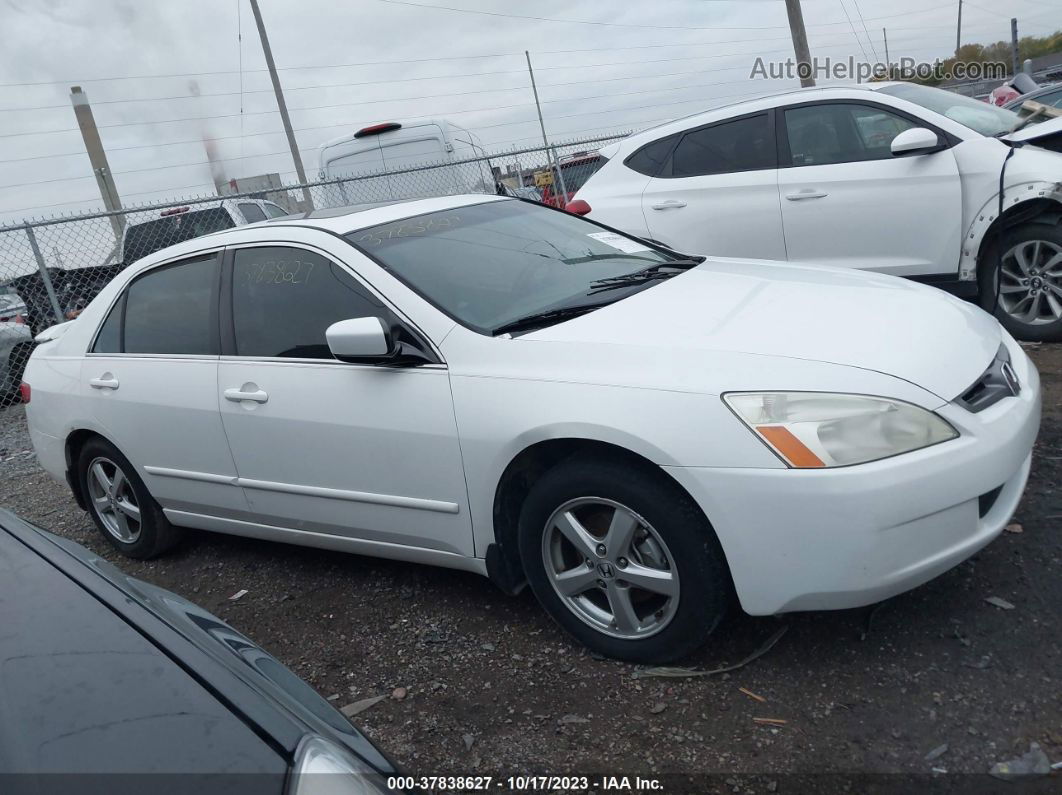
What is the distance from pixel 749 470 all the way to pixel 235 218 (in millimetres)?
10413

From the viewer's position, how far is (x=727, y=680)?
2.83 meters

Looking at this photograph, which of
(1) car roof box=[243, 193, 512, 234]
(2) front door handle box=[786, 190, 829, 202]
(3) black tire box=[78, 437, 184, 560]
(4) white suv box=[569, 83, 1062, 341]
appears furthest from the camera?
(2) front door handle box=[786, 190, 829, 202]

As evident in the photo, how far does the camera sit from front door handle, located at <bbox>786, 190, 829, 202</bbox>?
5.93 meters

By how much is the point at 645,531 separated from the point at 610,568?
0.58ft

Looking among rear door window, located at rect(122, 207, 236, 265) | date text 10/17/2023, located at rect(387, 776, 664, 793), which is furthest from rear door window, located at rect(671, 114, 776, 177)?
rear door window, located at rect(122, 207, 236, 265)

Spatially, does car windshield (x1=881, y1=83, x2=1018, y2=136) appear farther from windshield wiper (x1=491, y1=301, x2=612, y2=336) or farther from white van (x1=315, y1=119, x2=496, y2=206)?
white van (x1=315, y1=119, x2=496, y2=206)

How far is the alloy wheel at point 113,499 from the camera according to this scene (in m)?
4.50

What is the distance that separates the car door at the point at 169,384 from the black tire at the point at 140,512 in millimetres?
127

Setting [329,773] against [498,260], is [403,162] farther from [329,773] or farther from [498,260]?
[329,773]

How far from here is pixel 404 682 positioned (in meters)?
3.17

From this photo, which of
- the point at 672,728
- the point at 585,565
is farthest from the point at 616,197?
the point at 672,728

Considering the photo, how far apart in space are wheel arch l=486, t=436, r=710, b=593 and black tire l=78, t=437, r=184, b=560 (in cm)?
211

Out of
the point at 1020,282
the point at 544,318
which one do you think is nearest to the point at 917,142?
the point at 1020,282

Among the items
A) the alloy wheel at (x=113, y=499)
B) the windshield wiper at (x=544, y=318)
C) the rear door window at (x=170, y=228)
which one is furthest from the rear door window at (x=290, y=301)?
the rear door window at (x=170, y=228)
